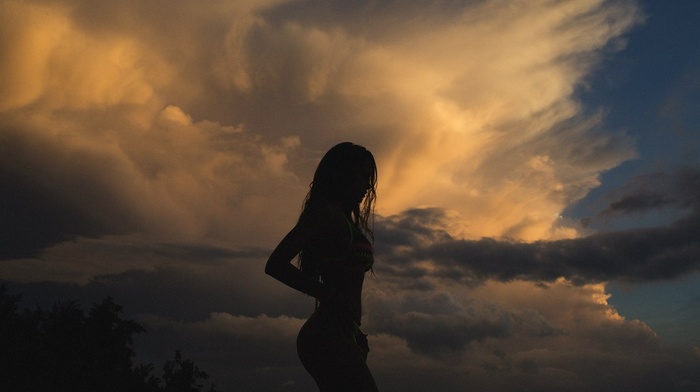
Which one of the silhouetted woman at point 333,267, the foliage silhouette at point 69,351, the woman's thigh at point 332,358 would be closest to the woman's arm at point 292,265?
the silhouetted woman at point 333,267

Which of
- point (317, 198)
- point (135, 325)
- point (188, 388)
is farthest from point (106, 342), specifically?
point (317, 198)

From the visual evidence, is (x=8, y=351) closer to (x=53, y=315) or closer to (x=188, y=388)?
(x=53, y=315)

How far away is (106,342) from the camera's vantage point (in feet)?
141

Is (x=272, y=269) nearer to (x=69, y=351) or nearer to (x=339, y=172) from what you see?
(x=339, y=172)

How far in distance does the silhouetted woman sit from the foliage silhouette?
35774 mm

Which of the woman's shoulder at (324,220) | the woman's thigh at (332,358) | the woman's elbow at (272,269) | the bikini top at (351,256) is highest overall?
the woman's shoulder at (324,220)

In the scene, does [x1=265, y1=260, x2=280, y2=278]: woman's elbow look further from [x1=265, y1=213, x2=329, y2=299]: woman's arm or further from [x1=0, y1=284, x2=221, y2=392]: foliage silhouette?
[x1=0, y1=284, x2=221, y2=392]: foliage silhouette

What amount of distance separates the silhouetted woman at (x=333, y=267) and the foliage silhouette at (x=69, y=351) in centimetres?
3577

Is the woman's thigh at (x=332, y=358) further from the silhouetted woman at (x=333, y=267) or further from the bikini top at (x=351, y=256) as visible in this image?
the bikini top at (x=351, y=256)

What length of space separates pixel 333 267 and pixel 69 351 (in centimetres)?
4114

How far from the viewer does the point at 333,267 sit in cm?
430

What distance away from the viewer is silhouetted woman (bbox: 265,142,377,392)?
4023 mm

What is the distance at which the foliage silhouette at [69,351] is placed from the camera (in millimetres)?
35312

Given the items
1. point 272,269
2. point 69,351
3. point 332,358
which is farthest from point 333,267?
point 69,351
